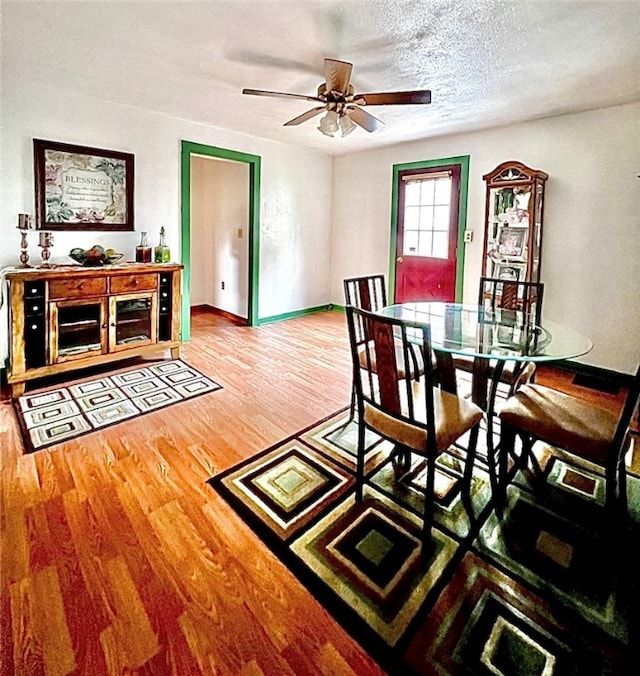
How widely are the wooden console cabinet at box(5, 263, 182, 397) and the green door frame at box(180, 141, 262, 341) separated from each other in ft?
2.22

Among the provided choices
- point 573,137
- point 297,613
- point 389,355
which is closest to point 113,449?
point 297,613

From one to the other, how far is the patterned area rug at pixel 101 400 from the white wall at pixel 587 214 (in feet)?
10.8

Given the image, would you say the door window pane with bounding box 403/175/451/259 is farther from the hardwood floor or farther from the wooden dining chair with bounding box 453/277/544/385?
the hardwood floor

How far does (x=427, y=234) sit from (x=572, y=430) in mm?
3703

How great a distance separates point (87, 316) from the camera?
3404 millimetres

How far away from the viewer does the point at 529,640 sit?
135 cm

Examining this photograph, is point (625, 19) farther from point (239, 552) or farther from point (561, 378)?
point (239, 552)

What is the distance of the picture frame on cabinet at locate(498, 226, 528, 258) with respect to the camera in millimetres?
3979

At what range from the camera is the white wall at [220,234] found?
17.8ft

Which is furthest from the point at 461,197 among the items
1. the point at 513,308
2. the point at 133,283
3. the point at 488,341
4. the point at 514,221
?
the point at 133,283

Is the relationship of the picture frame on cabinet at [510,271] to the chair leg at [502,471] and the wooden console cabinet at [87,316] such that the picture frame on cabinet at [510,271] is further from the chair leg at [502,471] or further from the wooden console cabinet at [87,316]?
the wooden console cabinet at [87,316]

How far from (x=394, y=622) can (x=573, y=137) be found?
13.7 ft

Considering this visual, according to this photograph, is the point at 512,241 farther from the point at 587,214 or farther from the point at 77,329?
the point at 77,329

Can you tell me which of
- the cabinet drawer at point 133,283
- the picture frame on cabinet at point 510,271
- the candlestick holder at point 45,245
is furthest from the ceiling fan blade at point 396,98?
the candlestick holder at point 45,245
